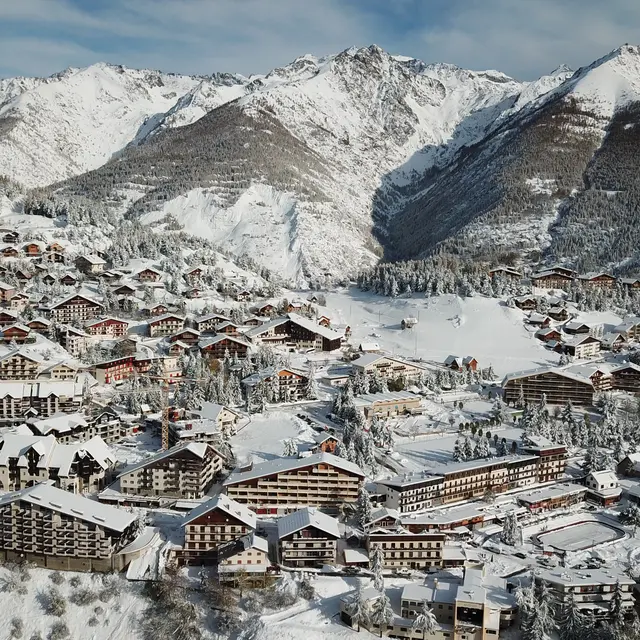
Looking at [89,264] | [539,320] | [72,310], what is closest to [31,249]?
[89,264]

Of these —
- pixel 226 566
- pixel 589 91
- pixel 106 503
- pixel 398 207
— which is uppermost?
pixel 589 91

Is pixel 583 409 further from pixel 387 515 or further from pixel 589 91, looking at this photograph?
pixel 589 91

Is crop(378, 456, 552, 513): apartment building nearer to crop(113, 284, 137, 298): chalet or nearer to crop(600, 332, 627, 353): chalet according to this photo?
crop(600, 332, 627, 353): chalet

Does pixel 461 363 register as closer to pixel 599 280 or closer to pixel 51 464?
pixel 51 464

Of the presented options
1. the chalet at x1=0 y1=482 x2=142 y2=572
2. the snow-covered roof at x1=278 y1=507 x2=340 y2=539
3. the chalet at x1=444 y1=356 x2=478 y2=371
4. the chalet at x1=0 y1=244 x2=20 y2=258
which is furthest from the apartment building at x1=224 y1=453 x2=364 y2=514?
the chalet at x1=0 y1=244 x2=20 y2=258

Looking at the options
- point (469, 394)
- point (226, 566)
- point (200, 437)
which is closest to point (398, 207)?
point (469, 394)

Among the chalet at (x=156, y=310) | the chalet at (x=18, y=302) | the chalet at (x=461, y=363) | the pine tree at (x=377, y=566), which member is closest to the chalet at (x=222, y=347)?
the chalet at (x=156, y=310)

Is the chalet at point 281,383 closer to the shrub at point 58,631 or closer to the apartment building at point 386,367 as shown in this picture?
the apartment building at point 386,367
